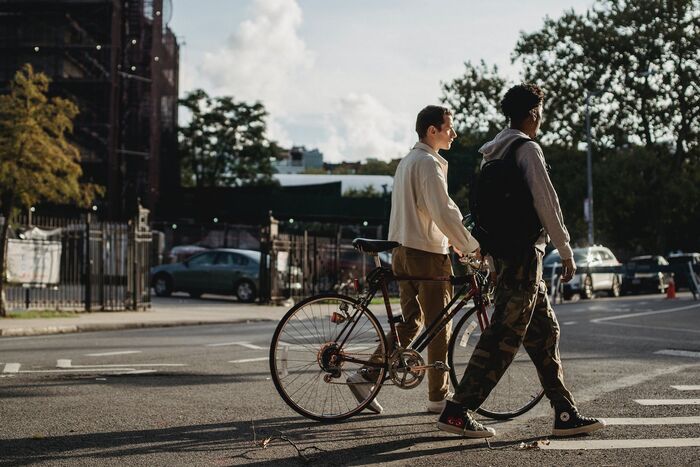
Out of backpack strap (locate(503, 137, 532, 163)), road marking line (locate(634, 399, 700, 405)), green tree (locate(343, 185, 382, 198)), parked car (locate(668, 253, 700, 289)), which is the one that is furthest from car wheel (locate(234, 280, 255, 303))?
green tree (locate(343, 185, 382, 198))

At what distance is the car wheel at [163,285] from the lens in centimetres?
2775

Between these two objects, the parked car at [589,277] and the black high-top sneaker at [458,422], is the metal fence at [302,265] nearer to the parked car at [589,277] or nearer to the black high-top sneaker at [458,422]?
the parked car at [589,277]

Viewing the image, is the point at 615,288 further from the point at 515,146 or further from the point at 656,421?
the point at 515,146

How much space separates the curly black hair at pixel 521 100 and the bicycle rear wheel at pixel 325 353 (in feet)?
4.75

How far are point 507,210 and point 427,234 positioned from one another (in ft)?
2.84

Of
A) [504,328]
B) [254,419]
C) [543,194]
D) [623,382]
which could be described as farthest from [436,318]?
[623,382]

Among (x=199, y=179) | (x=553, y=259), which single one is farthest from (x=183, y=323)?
(x=199, y=179)

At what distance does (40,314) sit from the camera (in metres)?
18.0

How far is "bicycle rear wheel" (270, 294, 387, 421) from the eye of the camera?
19.0 feet

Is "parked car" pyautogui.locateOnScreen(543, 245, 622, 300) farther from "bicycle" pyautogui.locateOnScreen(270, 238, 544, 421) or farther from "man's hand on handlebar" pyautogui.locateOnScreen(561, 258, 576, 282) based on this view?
"man's hand on handlebar" pyautogui.locateOnScreen(561, 258, 576, 282)

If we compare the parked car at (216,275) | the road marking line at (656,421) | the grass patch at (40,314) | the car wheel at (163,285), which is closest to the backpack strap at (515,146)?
the road marking line at (656,421)

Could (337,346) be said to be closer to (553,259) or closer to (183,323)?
(183,323)

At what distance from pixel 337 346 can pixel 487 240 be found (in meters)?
1.15

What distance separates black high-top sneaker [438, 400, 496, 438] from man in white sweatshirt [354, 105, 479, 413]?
0.78 meters
